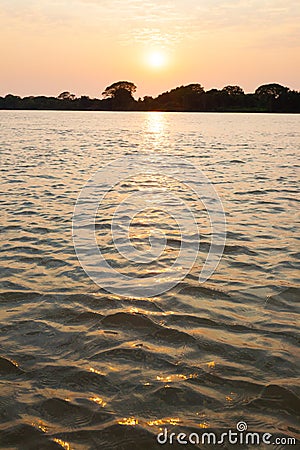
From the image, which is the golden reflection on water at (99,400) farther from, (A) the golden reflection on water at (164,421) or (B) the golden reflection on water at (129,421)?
(A) the golden reflection on water at (164,421)

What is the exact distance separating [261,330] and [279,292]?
139cm

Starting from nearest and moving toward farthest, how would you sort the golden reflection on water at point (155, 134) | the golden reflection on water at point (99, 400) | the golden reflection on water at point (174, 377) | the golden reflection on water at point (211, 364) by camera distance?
1. the golden reflection on water at point (99, 400)
2. the golden reflection on water at point (174, 377)
3. the golden reflection on water at point (211, 364)
4. the golden reflection on water at point (155, 134)

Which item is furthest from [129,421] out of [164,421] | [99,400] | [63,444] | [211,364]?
[211,364]

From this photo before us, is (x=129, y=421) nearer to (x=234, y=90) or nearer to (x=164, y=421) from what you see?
(x=164, y=421)

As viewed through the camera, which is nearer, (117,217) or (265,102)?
(117,217)

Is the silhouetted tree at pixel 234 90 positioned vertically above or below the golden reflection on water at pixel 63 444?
above

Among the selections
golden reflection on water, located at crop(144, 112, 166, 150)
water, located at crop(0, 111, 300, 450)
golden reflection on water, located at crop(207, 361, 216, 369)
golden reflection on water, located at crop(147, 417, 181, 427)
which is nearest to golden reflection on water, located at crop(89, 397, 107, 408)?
water, located at crop(0, 111, 300, 450)

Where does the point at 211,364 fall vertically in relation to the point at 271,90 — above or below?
below

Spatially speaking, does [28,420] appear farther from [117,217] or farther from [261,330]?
[117,217]

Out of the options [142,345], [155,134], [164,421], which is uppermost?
[155,134]

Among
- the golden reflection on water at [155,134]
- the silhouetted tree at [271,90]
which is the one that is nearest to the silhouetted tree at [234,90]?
the silhouetted tree at [271,90]

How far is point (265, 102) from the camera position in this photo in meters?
177

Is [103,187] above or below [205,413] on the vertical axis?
above

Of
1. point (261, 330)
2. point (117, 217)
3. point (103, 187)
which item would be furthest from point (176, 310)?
point (103, 187)
